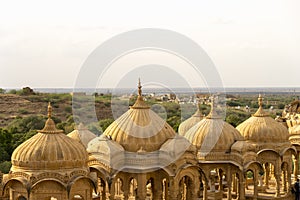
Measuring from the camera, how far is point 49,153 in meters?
18.3

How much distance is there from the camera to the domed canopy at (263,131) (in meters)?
26.2

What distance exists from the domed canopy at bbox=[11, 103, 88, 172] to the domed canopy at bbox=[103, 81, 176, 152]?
8.68 ft

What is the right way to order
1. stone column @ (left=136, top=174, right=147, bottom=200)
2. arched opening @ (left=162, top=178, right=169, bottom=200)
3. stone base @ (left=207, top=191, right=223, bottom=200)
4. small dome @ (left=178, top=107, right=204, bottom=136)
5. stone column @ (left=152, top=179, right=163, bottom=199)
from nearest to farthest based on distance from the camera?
stone column @ (left=136, top=174, right=147, bottom=200)
stone column @ (left=152, top=179, right=163, bottom=199)
arched opening @ (left=162, top=178, right=169, bottom=200)
stone base @ (left=207, top=191, right=223, bottom=200)
small dome @ (left=178, top=107, right=204, bottom=136)

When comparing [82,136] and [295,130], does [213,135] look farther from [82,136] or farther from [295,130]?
[295,130]

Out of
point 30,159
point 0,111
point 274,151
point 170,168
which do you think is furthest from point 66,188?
point 0,111

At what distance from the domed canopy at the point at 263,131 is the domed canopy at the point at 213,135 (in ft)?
6.60

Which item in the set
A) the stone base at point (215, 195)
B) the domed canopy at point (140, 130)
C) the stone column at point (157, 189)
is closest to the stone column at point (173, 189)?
the stone column at point (157, 189)

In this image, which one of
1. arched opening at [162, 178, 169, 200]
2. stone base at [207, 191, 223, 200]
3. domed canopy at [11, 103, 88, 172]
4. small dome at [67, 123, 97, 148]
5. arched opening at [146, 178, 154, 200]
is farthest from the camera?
small dome at [67, 123, 97, 148]

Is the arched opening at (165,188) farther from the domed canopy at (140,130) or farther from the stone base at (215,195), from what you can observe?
Answer: the stone base at (215,195)

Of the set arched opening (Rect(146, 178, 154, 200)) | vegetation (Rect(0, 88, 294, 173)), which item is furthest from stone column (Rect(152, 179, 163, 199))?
vegetation (Rect(0, 88, 294, 173))

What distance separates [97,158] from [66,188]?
7.95 ft

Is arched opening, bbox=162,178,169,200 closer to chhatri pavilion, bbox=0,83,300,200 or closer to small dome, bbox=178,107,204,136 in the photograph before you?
chhatri pavilion, bbox=0,83,300,200

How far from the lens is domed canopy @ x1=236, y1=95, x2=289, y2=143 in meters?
26.2

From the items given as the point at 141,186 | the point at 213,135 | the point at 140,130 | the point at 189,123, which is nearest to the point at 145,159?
the point at 141,186
